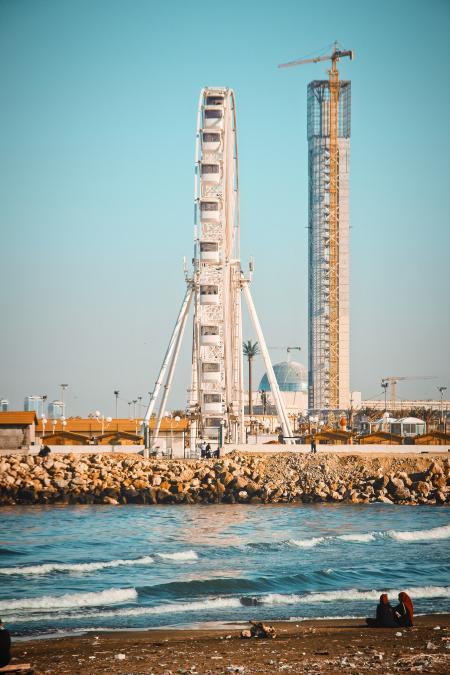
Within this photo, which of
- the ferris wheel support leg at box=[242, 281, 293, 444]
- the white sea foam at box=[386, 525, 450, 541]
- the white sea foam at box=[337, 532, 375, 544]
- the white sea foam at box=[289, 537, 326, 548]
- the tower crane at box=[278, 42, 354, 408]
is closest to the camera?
the white sea foam at box=[289, 537, 326, 548]

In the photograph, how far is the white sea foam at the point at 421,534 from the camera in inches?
1425

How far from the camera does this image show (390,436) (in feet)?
227

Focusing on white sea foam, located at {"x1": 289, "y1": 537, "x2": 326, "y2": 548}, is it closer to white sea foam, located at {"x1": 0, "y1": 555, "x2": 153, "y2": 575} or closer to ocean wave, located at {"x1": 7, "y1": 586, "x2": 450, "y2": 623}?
white sea foam, located at {"x1": 0, "y1": 555, "x2": 153, "y2": 575}

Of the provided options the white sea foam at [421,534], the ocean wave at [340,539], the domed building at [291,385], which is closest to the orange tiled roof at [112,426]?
the white sea foam at [421,534]

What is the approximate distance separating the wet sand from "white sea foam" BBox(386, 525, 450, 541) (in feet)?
49.7

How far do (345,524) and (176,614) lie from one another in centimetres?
1755

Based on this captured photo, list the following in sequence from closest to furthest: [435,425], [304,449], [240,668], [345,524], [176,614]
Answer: [240,668] < [176,614] < [345,524] < [304,449] < [435,425]

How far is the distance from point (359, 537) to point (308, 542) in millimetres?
2439

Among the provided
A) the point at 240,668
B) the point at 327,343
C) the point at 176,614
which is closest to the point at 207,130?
the point at 176,614

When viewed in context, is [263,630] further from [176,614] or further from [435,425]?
[435,425]

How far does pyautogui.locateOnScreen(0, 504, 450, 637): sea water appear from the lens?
2323 centimetres

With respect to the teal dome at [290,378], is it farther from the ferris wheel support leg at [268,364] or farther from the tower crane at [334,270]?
the ferris wheel support leg at [268,364]

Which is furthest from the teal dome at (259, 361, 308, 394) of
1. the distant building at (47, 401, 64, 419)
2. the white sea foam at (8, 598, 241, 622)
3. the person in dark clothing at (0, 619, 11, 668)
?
the person in dark clothing at (0, 619, 11, 668)

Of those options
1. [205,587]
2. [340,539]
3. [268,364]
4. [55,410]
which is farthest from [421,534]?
[55,410]
